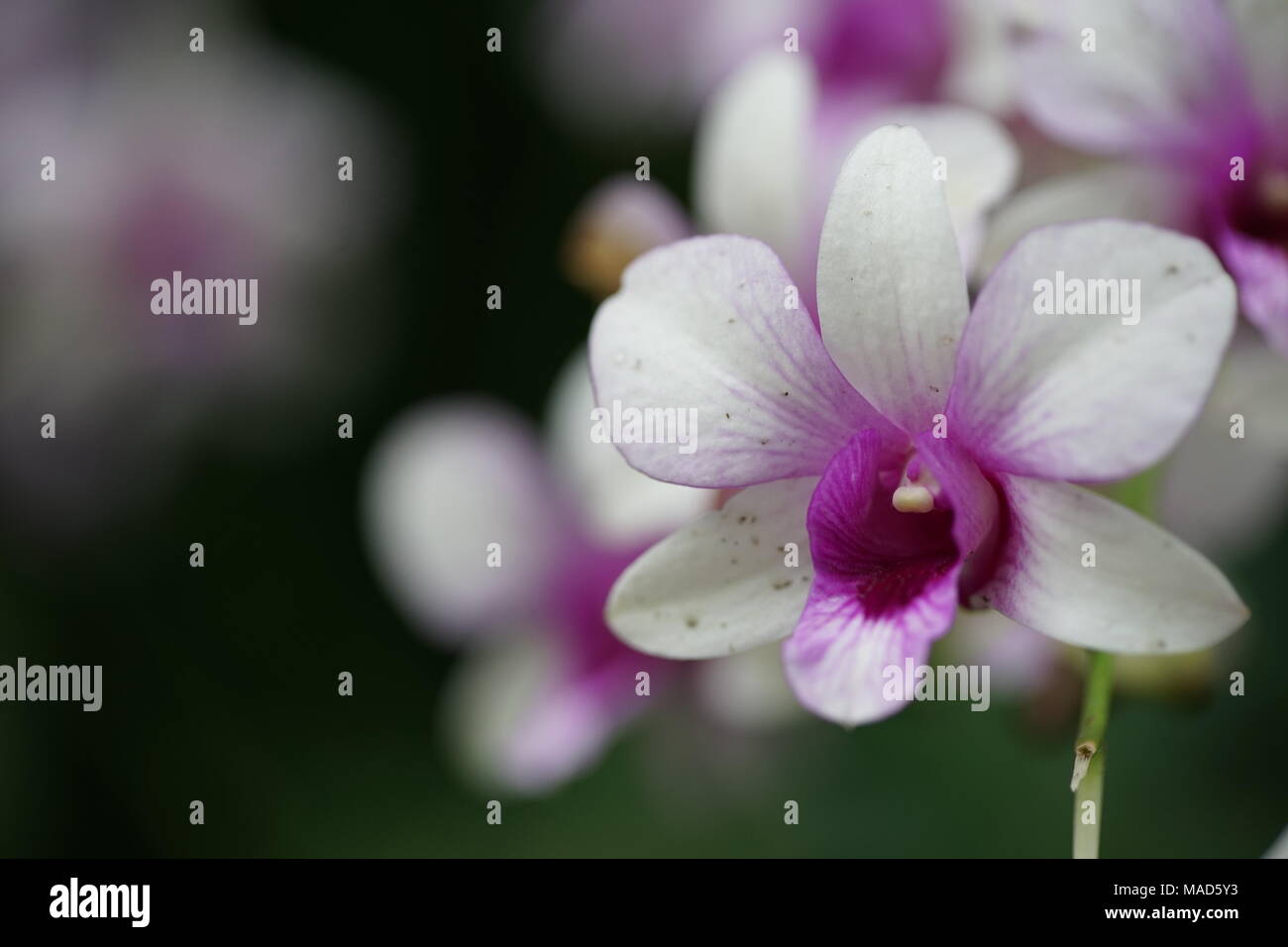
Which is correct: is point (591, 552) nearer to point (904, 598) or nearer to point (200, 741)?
point (904, 598)

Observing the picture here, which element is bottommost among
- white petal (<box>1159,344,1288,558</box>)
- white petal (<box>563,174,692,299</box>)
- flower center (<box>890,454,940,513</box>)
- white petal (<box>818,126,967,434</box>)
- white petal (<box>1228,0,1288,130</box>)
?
flower center (<box>890,454,940,513</box>)

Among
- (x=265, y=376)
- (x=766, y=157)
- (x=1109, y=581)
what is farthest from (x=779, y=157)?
(x=265, y=376)

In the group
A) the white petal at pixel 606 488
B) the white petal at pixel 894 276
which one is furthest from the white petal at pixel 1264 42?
the white petal at pixel 606 488

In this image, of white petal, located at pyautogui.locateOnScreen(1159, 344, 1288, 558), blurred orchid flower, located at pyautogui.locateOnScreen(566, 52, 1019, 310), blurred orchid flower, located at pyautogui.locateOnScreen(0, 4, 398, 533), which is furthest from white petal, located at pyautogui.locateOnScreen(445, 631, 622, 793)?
blurred orchid flower, located at pyautogui.locateOnScreen(0, 4, 398, 533)

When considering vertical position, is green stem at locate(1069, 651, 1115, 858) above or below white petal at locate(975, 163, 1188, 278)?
below

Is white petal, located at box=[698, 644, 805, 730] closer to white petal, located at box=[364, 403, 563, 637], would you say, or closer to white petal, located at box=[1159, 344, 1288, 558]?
white petal, located at box=[364, 403, 563, 637]
